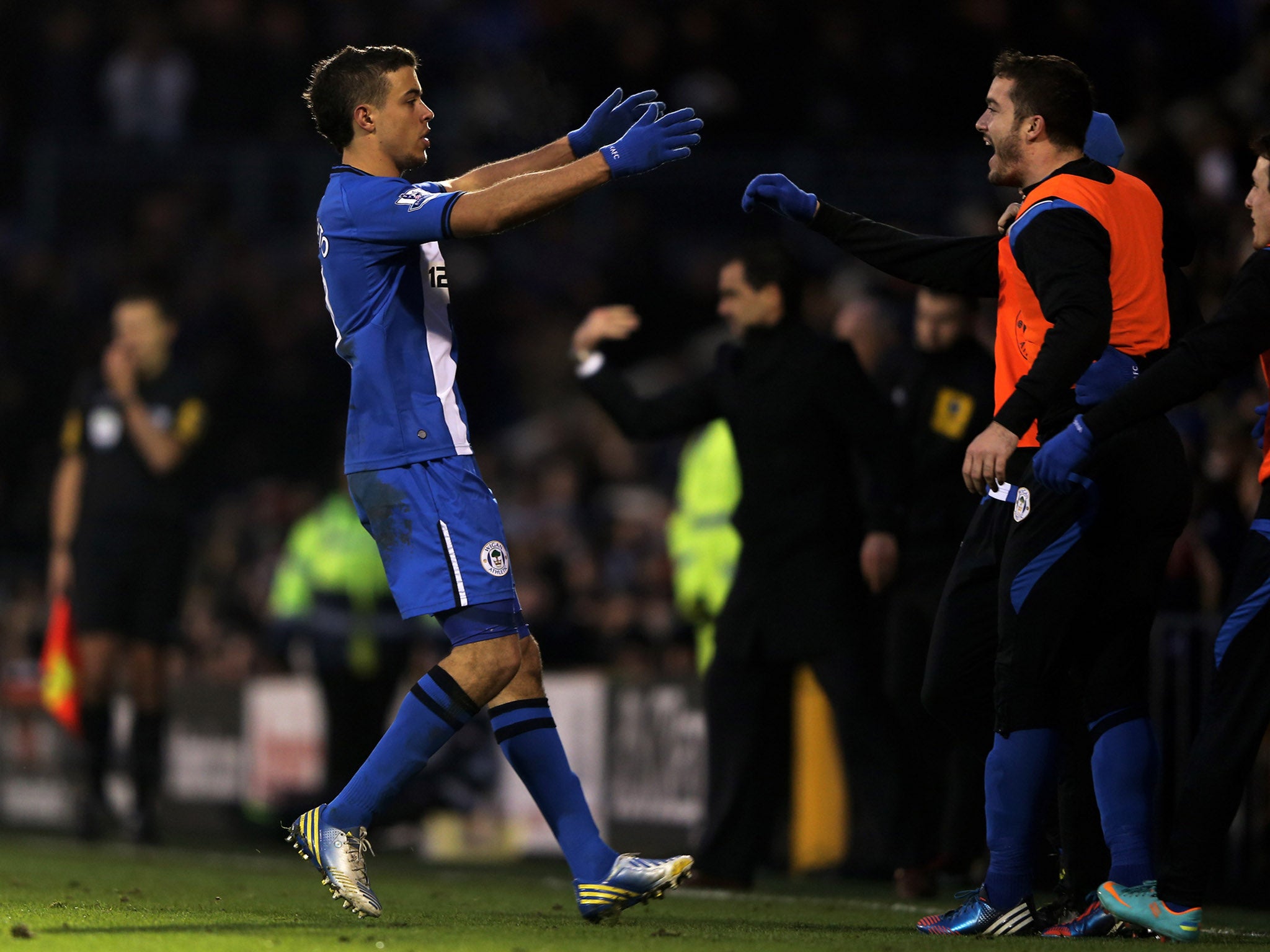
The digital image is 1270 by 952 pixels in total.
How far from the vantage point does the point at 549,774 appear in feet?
17.0

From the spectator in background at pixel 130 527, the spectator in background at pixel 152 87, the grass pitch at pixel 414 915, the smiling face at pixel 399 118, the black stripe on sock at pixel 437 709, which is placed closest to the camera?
the grass pitch at pixel 414 915

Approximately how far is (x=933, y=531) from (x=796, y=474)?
23.1 inches

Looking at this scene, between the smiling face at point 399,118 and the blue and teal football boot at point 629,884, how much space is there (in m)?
1.99

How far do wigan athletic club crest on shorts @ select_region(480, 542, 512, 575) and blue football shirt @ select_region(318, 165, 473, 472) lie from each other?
272 millimetres

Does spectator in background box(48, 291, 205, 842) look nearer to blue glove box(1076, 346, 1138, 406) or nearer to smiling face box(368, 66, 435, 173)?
smiling face box(368, 66, 435, 173)

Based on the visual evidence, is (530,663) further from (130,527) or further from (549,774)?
(130,527)

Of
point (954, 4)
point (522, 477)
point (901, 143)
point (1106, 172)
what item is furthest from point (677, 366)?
point (1106, 172)

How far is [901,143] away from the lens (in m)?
14.2

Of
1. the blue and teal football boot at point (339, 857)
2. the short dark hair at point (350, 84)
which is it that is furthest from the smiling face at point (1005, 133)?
the blue and teal football boot at point (339, 857)

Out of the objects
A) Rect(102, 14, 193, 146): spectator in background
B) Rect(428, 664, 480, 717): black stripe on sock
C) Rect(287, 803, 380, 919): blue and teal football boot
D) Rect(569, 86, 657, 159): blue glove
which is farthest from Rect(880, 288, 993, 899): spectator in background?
Rect(102, 14, 193, 146): spectator in background

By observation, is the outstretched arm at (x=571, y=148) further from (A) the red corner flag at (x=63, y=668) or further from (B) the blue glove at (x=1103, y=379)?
(A) the red corner flag at (x=63, y=668)

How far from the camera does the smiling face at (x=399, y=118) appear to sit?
5285 mm

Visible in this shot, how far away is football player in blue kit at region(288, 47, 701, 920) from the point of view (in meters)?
4.98

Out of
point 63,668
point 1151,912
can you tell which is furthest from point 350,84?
point 63,668
